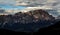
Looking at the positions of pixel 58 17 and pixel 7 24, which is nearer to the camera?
pixel 7 24

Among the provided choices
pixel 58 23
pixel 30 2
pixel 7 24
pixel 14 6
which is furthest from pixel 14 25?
pixel 30 2

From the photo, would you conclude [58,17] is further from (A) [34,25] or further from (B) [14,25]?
(B) [14,25]

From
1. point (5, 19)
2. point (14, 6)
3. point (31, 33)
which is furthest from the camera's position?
point (14, 6)

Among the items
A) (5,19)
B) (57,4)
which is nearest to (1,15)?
(5,19)

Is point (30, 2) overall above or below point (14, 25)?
above

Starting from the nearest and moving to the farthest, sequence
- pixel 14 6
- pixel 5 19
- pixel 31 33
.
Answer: pixel 31 33
pixel 5 19
pixel 14 6

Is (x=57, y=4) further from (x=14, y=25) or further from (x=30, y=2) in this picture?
(x=14, y=25)
